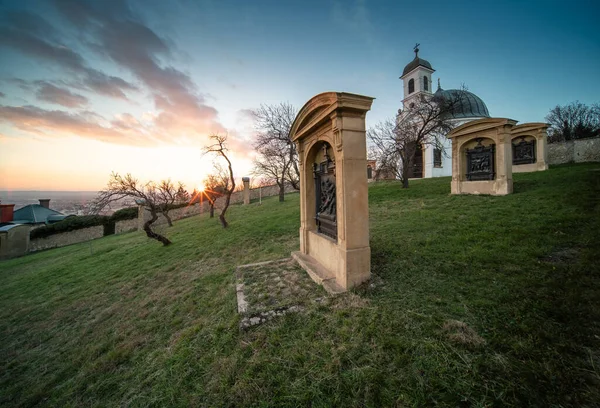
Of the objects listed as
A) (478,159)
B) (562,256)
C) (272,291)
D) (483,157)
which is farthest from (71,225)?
(483,157)

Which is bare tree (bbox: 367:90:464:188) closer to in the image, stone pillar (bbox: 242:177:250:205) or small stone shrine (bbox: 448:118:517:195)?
small stone shrine (bbox: 448:118:517:195)

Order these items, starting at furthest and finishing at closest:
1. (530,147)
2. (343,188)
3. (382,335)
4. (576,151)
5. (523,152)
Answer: (576,151) < (523,152) < (530,147) < (343,188) < (382,335)

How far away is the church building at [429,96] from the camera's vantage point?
24234mm

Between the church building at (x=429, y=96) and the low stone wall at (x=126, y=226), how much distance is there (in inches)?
1169

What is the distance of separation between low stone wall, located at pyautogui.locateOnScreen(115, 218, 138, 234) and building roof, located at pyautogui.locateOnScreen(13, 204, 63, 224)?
11283 mm

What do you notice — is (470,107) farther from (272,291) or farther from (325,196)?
(272,291)

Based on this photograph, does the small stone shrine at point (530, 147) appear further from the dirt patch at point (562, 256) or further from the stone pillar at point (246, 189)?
the stone pillar at point (246, 189)

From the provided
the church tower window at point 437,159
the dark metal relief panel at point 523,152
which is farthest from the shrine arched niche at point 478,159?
the church tower window at point 437,159

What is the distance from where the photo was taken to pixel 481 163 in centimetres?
904

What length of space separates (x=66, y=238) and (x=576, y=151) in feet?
143

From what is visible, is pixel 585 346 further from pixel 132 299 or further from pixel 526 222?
pixel 132 299

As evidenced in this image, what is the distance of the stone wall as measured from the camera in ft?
53.7

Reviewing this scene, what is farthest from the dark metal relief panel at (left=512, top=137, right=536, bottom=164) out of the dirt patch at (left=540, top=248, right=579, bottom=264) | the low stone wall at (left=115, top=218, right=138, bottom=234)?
the low stone wall at (left=115, top=218, right=138, bottom=234)

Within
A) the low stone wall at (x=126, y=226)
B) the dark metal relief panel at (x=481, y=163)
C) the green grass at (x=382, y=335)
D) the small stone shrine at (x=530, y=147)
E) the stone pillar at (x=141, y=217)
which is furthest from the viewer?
the low stone wall at (x=126, y=226)
